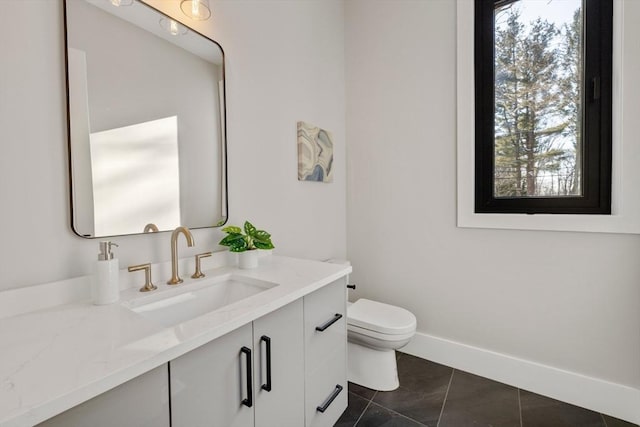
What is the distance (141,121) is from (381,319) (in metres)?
1.54

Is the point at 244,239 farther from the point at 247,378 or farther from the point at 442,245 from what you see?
the point at 442,245

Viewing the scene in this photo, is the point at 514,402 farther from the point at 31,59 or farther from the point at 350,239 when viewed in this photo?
the point at 31,59

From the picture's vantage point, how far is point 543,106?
5.57 feet

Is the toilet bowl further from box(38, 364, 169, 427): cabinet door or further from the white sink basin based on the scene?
box(38, 364, 169, 427): cabinet door

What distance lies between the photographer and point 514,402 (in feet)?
5.24

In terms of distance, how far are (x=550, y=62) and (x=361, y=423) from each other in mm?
2235

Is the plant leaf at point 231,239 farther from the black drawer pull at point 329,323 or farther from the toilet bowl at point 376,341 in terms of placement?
the toilet bowl at point 376,341

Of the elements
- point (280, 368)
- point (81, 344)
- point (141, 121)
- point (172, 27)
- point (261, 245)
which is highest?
point (172, 27)

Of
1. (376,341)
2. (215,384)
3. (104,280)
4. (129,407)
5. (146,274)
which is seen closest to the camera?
(129,407)

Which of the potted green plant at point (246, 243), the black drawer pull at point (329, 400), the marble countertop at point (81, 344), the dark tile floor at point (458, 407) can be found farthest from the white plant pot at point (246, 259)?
the dark tile floor at point (458, 407)

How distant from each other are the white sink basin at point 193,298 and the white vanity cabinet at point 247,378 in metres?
0.20

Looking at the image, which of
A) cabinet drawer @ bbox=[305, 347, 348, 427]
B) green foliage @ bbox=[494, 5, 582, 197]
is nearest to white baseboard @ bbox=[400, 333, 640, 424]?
cabinet drawer @ bbox=[305, 347, 348, 427]

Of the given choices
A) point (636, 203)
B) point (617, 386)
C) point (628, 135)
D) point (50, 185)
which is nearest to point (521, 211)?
point (636, 203)

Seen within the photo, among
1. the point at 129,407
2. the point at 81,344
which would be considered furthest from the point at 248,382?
the point at 81,344
